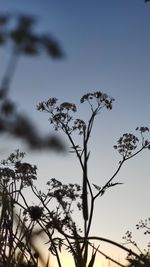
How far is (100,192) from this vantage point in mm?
18406

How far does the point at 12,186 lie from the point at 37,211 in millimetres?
274

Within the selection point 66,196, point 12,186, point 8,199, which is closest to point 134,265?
point 8,199

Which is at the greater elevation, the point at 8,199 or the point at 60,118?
the point at 60,118

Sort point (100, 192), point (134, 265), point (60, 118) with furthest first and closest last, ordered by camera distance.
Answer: point (60, 118) → point (100, 192) → point (134, 265)

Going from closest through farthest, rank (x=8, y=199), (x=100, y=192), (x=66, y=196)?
(x=8, y=199)
(x=66, y=196)
(x=100, y=192)

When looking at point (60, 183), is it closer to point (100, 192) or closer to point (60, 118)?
point (100, 192)

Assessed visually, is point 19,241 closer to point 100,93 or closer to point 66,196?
point 66,196

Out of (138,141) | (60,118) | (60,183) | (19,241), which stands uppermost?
(60,118)

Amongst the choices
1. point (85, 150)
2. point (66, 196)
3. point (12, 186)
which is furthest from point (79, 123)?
point (12, 186)

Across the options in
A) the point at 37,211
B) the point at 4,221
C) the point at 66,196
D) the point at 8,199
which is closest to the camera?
the point at 8,199

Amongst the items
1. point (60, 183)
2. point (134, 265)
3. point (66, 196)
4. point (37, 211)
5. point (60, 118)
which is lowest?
point (134, 265)

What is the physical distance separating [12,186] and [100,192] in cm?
1469

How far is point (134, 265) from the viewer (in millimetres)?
2309

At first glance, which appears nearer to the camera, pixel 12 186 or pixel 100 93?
pixel 12 186
